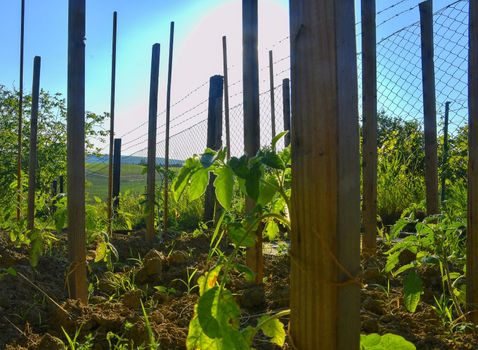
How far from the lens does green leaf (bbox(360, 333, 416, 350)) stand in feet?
3.69

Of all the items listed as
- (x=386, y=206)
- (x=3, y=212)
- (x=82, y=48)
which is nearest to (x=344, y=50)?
(x=82, y=48)

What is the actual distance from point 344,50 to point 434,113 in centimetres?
280

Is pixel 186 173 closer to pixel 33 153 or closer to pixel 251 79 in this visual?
pixel 251 79

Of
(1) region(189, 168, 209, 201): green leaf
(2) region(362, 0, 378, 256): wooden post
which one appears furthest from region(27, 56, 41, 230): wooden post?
(1) region(189, 168, 209, 201): green leaf

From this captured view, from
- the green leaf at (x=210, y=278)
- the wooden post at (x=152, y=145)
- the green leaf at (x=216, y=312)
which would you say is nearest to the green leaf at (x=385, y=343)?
the green leaf at (x=216, y=312)

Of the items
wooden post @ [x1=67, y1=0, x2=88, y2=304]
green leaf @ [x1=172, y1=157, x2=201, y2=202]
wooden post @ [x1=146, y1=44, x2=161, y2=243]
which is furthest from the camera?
wooden post @ [x1=146, y1=44, x2=161, y2=243]

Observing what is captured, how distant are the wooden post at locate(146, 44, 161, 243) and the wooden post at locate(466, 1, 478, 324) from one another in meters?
3.07

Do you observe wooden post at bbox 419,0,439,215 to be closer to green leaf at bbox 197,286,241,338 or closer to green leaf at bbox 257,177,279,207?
green leaf at bbox 257,177,279,207

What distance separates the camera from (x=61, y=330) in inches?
91.6

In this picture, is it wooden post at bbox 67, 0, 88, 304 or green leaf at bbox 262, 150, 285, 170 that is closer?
green leaf at bbox 262, 150, 285, 170

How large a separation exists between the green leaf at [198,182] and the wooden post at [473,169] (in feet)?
3.98

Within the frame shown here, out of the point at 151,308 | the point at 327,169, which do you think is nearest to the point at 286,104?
the point at 151,308

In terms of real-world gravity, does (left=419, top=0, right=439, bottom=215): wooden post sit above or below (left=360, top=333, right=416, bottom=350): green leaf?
above

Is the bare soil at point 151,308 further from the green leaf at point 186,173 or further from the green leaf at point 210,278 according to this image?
the green leaf at point 186,173
